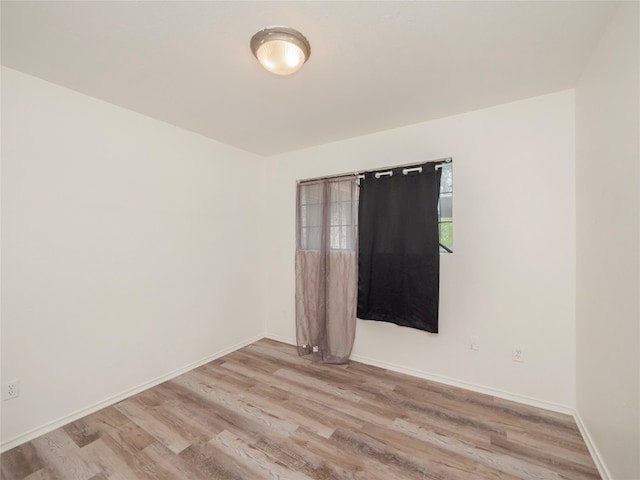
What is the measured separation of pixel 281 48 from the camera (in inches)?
58.2

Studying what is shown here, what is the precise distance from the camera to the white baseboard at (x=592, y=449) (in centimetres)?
147

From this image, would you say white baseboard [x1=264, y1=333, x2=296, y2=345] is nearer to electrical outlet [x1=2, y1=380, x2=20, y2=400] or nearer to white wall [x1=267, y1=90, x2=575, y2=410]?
white wall [x1=267, y1=90, x2=575, y2=410]

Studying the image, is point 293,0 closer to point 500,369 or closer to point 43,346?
point 43,346

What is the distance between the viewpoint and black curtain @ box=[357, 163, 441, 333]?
2.46 m

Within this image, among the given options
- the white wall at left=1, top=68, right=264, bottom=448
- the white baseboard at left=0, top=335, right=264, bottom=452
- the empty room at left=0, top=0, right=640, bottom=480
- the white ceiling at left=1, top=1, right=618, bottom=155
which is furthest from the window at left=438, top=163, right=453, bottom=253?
the white baseboard at left=0, top=335, right=264, bottom=452

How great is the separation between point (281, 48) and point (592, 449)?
9.69ft

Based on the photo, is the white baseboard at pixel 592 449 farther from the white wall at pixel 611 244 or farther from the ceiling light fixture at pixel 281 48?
the ceiling light fixture at pixel 281 48

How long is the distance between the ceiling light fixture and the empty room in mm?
10

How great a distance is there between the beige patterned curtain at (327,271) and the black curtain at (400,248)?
0.49ft

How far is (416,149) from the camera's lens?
102 inches

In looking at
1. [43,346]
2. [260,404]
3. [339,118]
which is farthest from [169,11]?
[260,404]

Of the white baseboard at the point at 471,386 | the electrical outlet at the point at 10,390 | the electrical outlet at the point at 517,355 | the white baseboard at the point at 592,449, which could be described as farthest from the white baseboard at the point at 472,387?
the electrical outlet at the point at 10,390

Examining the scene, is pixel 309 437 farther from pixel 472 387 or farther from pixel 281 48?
pixel 281 48

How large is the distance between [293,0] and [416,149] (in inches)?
67.5
